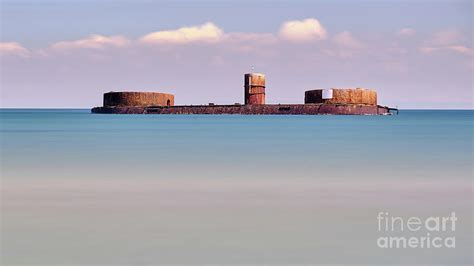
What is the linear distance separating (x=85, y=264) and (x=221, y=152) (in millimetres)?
15193

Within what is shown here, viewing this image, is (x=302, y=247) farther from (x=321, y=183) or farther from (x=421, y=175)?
(x=421, y=175)

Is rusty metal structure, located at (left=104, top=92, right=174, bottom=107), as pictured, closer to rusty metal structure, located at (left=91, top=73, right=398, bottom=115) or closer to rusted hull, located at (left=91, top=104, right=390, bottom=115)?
rusted hull, located at (left=91, top=104, right=390, bottom=115)

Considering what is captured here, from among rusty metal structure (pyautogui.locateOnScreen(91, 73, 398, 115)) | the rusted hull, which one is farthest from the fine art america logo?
the rusted hull

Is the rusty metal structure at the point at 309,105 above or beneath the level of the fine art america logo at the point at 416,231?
above

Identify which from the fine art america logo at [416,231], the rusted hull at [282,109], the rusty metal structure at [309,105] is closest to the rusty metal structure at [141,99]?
the rusted hull at [282,109]

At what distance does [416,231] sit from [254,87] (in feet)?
192

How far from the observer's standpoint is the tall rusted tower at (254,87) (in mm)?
66938

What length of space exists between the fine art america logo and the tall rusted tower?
56.8 metres

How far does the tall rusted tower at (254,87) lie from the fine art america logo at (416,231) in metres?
56.8

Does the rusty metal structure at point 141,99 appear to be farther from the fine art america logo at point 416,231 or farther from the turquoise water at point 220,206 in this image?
the fine art america logo at point 416,231

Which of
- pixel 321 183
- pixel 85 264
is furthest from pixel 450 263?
pixel 321 183

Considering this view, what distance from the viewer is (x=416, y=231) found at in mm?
9000

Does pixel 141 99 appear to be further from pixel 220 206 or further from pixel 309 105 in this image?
pixel 220 206

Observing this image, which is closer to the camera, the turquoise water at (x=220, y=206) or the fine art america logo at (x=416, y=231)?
the turquoise water at (x=220, y=206)
